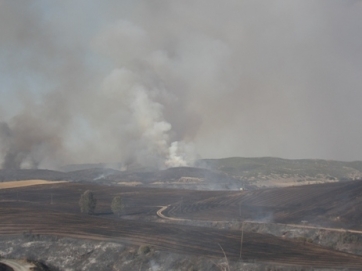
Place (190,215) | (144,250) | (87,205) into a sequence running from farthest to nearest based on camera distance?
(190,215) → (87,205) → (144,250)

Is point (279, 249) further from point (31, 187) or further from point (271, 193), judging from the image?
point (31, 187)

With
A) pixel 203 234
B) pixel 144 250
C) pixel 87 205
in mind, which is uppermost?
pixel 87 205

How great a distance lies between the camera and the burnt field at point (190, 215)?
6756cm

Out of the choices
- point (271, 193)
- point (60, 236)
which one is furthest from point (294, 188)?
point (60, 236)

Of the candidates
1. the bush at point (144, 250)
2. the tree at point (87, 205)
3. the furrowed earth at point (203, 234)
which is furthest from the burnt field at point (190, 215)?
the tree at point (87, 205)

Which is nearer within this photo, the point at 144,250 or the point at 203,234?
the point at 144,250

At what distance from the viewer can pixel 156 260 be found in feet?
201

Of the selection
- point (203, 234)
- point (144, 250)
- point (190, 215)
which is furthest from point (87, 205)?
point (144, 250)

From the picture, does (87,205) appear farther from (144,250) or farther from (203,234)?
(144,250)

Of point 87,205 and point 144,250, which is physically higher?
point 87,205

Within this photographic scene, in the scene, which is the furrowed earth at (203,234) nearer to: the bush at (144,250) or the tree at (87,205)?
the bush at (144,250)

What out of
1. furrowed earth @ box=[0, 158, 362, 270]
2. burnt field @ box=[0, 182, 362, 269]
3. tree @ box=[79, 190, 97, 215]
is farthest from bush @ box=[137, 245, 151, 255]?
tree @ box=[79, 190, 97, 215]

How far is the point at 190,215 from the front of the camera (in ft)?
393

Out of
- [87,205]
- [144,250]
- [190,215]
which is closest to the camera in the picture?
[144,250]
